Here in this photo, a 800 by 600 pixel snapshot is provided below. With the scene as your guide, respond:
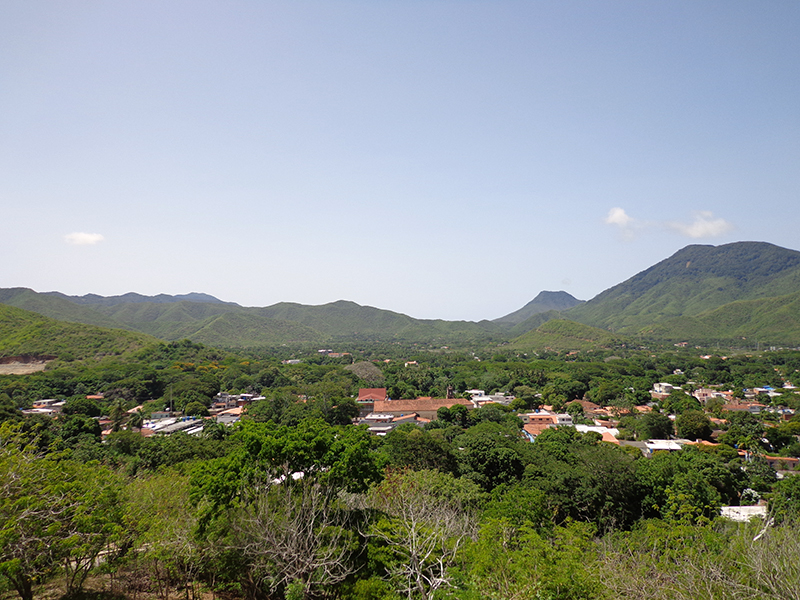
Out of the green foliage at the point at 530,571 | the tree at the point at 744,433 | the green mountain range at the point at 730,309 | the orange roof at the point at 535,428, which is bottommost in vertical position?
the orange roof at the point at 535,428

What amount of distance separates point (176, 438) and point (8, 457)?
15726 millimetres

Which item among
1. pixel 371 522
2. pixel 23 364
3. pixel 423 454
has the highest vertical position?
pixel 371 522

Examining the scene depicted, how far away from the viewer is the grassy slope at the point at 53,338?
54.0 m

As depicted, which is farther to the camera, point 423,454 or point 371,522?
point 423,454

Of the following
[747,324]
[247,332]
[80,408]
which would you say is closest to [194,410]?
[80,408]

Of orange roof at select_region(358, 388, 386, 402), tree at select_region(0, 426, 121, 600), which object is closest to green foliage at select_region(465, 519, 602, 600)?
tree at select_region(0, 426, 121, 600)

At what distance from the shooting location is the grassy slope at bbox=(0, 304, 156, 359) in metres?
54.0

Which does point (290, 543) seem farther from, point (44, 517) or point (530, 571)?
point (530, 571)

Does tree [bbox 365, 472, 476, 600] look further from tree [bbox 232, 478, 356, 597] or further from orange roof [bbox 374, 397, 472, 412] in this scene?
orange roof [bbox 374, 397, 472, 412]

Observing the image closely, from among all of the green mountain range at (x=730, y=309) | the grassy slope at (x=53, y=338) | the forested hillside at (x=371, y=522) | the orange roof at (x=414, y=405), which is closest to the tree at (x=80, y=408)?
the forested hillside at (x=371, y=522)

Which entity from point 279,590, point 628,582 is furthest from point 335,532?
point 628,582

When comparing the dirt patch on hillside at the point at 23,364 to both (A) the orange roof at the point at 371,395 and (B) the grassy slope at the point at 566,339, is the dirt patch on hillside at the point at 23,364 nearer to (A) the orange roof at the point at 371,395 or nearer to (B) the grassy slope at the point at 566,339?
(A) the orange roof at the point at 371,395

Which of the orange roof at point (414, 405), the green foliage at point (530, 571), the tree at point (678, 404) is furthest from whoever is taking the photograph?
the orange roof at point (414, 405)

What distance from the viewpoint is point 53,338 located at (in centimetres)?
5778
